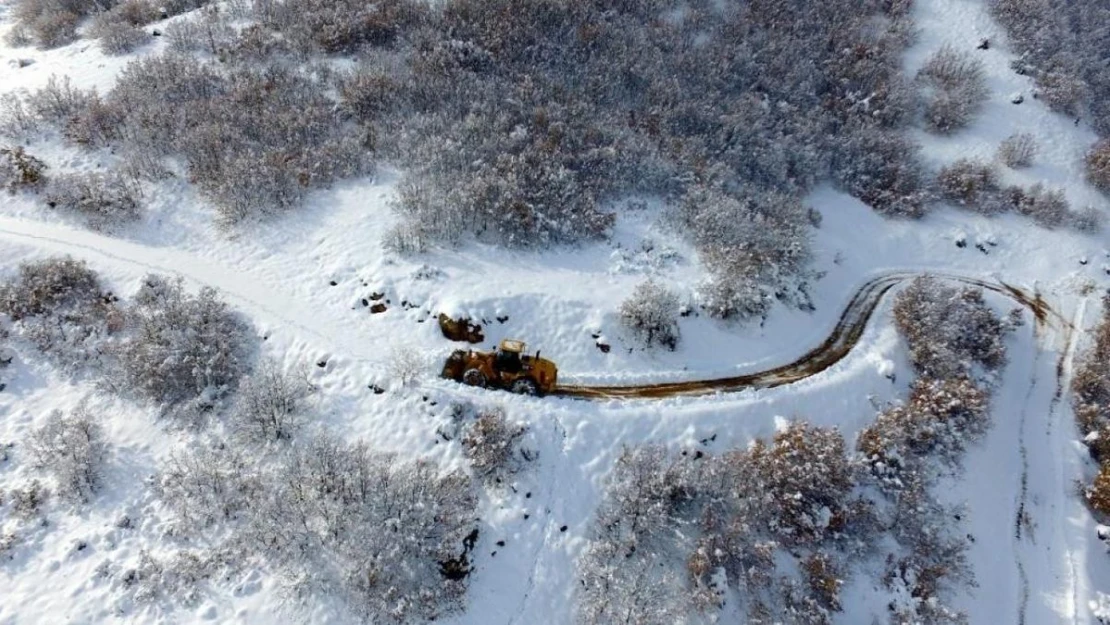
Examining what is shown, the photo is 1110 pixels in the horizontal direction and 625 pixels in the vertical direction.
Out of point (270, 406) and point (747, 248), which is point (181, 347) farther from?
point (747, 248)

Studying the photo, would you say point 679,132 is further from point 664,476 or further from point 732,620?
point 732,620

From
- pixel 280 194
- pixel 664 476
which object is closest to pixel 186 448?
pixel 280 194

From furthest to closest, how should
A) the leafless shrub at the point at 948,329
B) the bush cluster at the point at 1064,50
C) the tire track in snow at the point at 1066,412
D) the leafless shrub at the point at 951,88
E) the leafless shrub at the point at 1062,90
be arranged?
the bush cluster at the point at 1064,50 < the leafless shrub at the point at 1062,90 < the leafless shrub at the point at 951,88 < the leafless shrub at the point at 948,329 < the tire track in snow at the point at 1066,412

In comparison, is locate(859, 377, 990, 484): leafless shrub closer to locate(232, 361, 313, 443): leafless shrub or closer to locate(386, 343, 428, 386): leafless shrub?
locate(386, 343, 428, 386): leafless shrub

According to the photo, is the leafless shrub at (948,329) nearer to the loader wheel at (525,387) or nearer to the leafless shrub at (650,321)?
the leafless shrub at (650,321)

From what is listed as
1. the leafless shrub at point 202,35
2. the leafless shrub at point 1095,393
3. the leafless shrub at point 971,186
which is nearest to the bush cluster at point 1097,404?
the leafless shrub at point 1095,393

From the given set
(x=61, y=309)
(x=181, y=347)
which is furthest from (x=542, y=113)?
(x=61, y=309)

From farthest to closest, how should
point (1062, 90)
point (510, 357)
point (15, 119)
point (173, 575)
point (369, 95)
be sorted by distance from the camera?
point (1062, 90), point (369, 95), point (15, 119), point (510, 357), point (173, 575)
